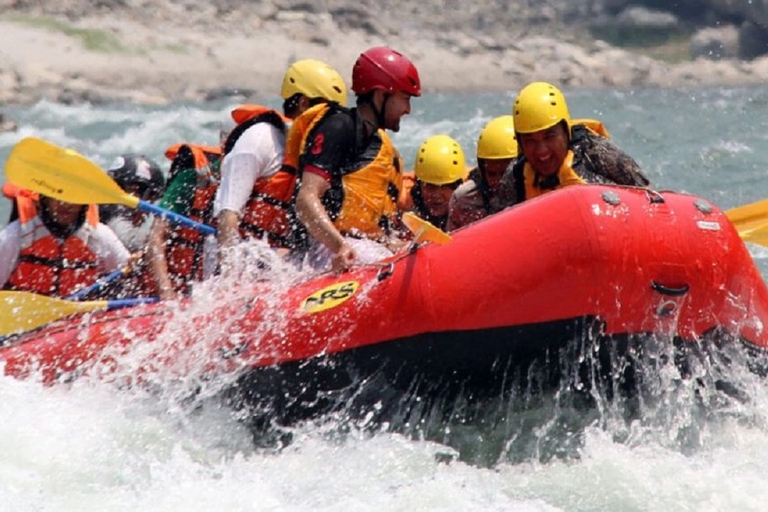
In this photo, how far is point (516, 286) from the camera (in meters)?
4.41

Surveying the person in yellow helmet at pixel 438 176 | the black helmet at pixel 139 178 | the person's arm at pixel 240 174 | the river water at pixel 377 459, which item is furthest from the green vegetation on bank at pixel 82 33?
the river water at pixel 377 459

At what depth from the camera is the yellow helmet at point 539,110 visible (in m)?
4.79

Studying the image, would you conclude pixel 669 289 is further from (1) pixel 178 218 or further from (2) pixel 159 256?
(2) pixel 159 256

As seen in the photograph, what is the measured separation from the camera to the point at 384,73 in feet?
16.6

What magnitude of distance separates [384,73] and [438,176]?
41.7 inches

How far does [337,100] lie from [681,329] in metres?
1.82

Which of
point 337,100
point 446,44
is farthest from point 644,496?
point 446,44

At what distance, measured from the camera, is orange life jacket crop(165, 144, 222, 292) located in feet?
18.4

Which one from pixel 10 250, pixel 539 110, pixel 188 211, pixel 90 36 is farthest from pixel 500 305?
pixel 90 36

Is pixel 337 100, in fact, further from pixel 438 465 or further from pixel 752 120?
pixel 752 120

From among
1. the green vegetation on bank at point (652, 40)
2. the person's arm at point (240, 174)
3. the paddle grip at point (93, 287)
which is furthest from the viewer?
the green vegetation on bank at point (652, 40)

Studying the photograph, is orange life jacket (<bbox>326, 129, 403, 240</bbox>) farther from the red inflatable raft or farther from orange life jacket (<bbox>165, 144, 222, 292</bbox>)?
orange life jacket (<bbox>165, 144, 222, 292</bbox>)

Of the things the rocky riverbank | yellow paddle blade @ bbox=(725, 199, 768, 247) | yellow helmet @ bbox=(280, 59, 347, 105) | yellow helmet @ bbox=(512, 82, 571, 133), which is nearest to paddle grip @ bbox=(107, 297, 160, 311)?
yellow helmet @ bbox=(280, 59, 347, 105)

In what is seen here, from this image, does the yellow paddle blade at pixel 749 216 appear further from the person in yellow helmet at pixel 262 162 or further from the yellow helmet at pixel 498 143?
the person in yellow helmet at pixel 262 162
